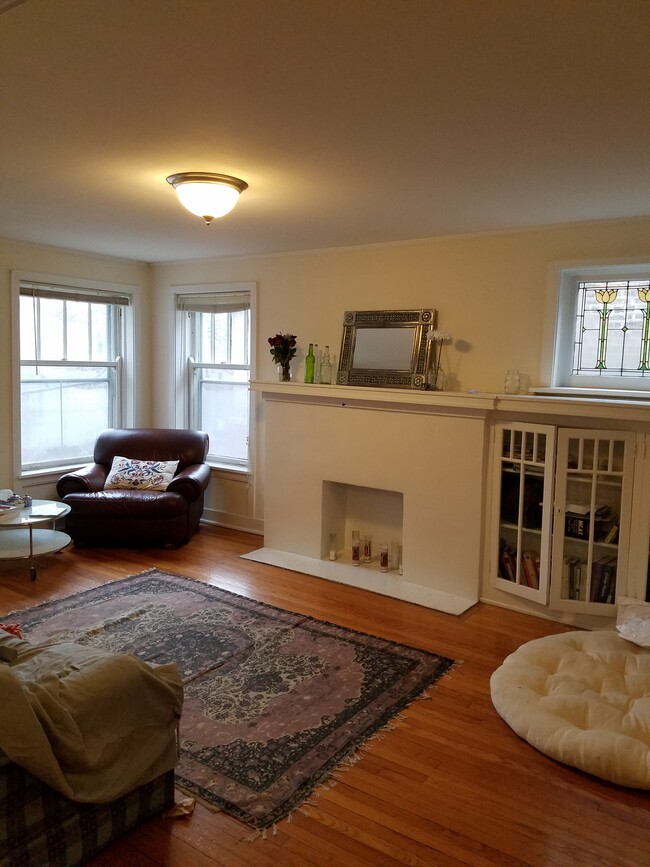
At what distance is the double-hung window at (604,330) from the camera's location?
3.97 meters

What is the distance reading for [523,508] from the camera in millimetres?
4105

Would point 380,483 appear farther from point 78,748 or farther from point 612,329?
point 78,748

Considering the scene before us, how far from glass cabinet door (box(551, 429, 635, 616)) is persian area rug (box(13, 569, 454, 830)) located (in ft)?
3.55

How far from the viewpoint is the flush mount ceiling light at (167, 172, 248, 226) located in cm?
311

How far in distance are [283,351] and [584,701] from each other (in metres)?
3.33

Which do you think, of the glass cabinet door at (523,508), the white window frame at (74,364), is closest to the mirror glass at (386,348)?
the glass cabinet door at (523,508)

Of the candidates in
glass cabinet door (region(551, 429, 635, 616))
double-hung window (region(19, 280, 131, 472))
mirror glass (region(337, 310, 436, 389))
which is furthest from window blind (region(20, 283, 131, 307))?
glass cabinet door (region(551, 429, 635, 616))

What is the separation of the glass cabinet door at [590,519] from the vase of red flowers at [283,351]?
2255 millimetres

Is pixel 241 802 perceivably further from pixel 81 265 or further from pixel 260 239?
pixel 81 265

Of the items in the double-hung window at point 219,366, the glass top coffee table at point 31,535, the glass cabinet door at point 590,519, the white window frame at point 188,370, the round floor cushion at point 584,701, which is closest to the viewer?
the round floor cushion at point 584,701

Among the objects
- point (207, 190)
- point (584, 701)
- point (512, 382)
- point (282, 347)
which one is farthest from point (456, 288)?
point (584, 701)

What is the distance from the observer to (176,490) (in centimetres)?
538

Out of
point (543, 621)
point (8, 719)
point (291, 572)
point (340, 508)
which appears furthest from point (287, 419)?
point (8, 719)

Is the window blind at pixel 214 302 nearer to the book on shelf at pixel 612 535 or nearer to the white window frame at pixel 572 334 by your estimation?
the white window frame at pixel 572 334
